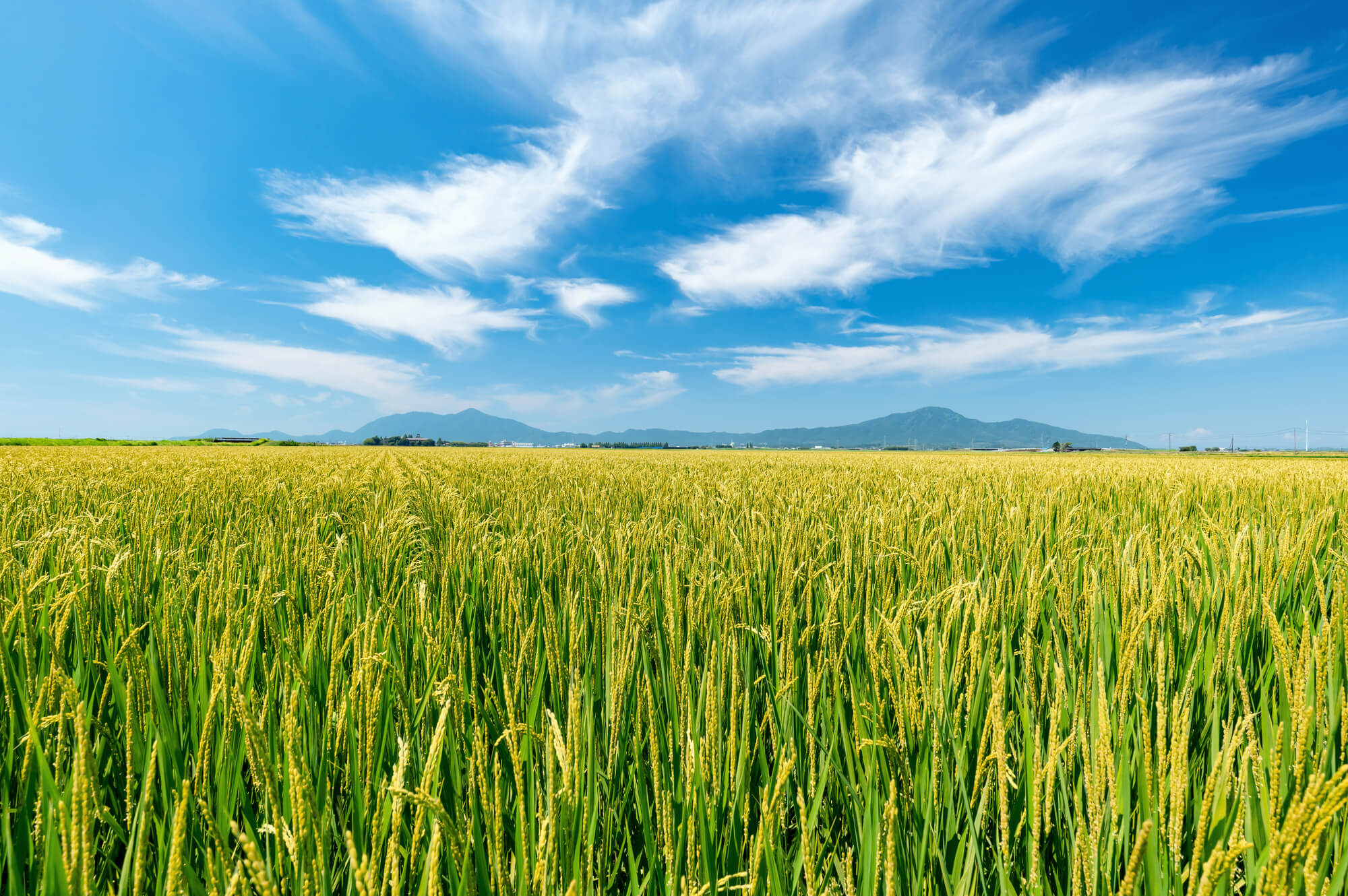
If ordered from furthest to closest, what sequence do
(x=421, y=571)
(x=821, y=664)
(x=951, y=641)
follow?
1. (x=421, y=571)
2. (x=951, y=641)
3. (x=821, y=664)

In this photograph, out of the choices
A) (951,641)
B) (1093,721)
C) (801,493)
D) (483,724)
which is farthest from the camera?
(801,493)

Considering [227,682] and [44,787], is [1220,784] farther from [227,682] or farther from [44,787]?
[44,787]

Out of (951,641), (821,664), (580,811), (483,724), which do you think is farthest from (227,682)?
(951,641)

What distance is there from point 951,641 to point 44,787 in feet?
7.06

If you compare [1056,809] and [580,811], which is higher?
[580,811]

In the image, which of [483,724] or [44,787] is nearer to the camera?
[44,787]

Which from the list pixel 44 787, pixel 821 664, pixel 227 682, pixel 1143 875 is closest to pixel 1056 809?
pixel 1143 875

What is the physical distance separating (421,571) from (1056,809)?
7.84 ft

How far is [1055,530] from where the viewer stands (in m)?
3.38

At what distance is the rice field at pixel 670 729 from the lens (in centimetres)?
81

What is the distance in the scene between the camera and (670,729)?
1.45 meters

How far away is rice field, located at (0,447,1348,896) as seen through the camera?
2.67 feet

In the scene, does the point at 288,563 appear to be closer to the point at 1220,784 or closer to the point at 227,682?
the point at 227,682

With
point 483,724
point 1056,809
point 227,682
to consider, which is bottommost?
point 1056,809
